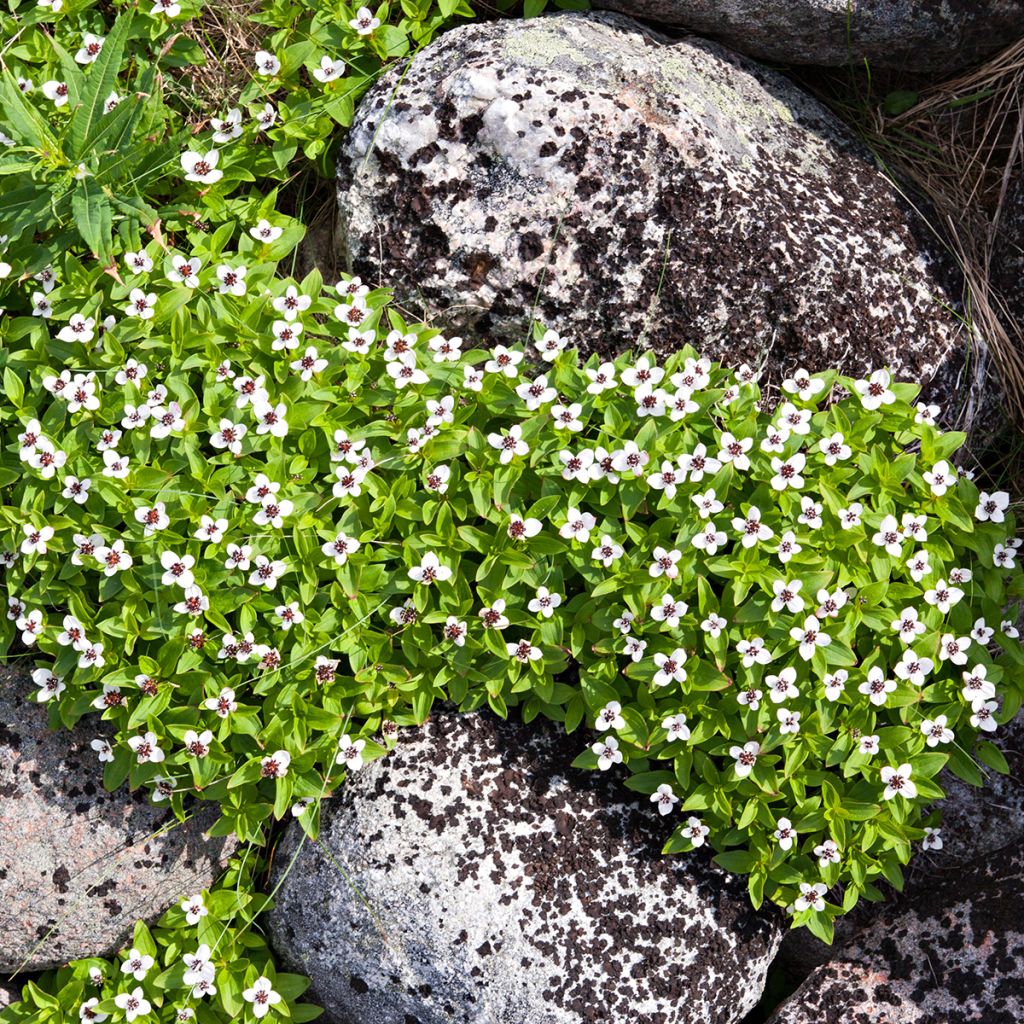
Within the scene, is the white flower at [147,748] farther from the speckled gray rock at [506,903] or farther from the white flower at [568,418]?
the white flower at [568,418]

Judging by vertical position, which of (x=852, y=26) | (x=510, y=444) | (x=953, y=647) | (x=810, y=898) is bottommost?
(x=810, y=898)

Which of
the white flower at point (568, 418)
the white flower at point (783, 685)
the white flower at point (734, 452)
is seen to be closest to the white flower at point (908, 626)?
the white flower at point (783, 685)

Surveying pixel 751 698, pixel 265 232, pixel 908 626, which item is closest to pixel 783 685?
pixel 751 698

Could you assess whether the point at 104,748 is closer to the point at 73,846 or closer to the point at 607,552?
the point at 73,846

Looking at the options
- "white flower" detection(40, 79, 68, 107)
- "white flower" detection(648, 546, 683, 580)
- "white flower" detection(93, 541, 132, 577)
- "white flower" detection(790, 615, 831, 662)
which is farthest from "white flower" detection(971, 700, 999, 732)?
"white flower" detection(40, 79, 68, 107)

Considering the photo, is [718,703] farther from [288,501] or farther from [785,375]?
[288,501]

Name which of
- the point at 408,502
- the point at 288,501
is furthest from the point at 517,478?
the point at 288,501
